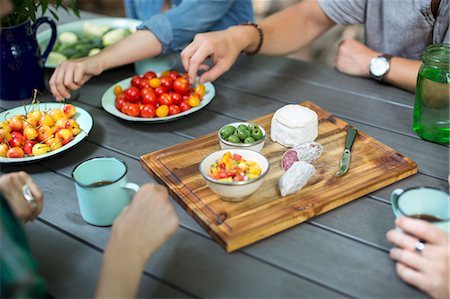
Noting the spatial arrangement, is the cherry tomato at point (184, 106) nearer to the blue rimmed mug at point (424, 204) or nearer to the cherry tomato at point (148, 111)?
the cherry tomato at point (148, 111)

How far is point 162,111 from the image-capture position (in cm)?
147

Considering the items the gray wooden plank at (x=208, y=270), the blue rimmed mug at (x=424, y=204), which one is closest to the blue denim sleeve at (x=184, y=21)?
the gray wooden plank at (x=208, y=270)

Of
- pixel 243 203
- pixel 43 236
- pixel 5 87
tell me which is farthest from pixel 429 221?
pixel 5 87

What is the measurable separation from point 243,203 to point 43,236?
16.1 inches

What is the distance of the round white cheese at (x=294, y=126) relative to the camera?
1.28 m

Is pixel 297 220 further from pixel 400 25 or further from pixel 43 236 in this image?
pixel 400 25

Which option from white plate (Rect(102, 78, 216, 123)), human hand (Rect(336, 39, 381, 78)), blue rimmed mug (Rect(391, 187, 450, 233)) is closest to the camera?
blue rimmed mug (Rect(391, 187, 450, 233))

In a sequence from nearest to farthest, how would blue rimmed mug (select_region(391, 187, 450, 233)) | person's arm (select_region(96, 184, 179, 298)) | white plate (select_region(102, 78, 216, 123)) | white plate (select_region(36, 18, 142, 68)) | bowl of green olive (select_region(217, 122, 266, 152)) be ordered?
person's arm (select_region(96, 184, 179, 298)) → blue rimmed mug (select_region(391, 187, 450, 233)) → bowl of green olive (select_region(217, 122, 266, 152)) → white plate (select_region(102, 78, 216, 123)) → white plate (select_region(36, 18, 142, 68))

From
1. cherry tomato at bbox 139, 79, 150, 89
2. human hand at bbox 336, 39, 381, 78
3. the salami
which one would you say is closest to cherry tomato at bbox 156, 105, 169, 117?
cherry tomato at bbox 139, 79, 150, 89

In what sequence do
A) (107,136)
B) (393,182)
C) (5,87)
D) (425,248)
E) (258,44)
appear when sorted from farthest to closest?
(258,44) < (5,87) < (107,136) < (393,182) < (425,248)

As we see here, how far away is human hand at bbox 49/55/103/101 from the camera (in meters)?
1.55

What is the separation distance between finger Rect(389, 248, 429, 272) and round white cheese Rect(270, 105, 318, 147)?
1.33ft

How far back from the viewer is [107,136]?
1459 millimetres

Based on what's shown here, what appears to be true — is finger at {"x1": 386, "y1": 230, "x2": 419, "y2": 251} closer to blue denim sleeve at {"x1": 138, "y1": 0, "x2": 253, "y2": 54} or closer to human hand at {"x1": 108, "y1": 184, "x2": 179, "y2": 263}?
human hand at {"x1": 108, "y1": 184, "x2": 179, "y2": 263}
